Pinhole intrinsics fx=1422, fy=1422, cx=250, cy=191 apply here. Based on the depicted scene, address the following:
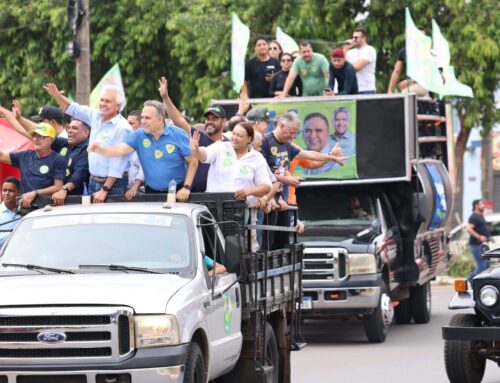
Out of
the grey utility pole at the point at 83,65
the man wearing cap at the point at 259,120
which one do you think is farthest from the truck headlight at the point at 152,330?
the grey utility pole at the point at 83,65

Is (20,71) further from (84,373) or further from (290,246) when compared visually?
(84,373)

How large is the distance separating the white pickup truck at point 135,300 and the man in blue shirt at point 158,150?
629 millimetres

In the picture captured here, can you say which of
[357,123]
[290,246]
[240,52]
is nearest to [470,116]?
[240,52]

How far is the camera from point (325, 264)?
17938 millimetres

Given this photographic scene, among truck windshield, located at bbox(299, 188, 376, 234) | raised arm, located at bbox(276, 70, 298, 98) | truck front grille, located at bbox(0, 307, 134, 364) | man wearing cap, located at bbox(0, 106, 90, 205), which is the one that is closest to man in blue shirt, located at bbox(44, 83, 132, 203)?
man wearing cap, located at bbox(0, 106, 90, 205)

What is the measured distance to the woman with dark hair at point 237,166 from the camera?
478 inches

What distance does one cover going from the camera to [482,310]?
491 inches

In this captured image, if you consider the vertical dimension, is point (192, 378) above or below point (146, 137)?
below

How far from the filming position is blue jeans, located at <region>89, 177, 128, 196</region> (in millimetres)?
12226

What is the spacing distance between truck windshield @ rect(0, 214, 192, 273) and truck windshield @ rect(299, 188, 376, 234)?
838 centimetres

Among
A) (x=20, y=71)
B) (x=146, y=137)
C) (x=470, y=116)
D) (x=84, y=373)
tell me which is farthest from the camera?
(x=20, y=71)

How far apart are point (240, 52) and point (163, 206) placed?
36.9 ft

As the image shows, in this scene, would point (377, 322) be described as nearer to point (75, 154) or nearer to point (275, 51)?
point (275, 51)

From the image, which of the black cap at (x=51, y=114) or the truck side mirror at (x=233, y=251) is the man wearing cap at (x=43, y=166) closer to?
the black cap at (x=51, y=114)
